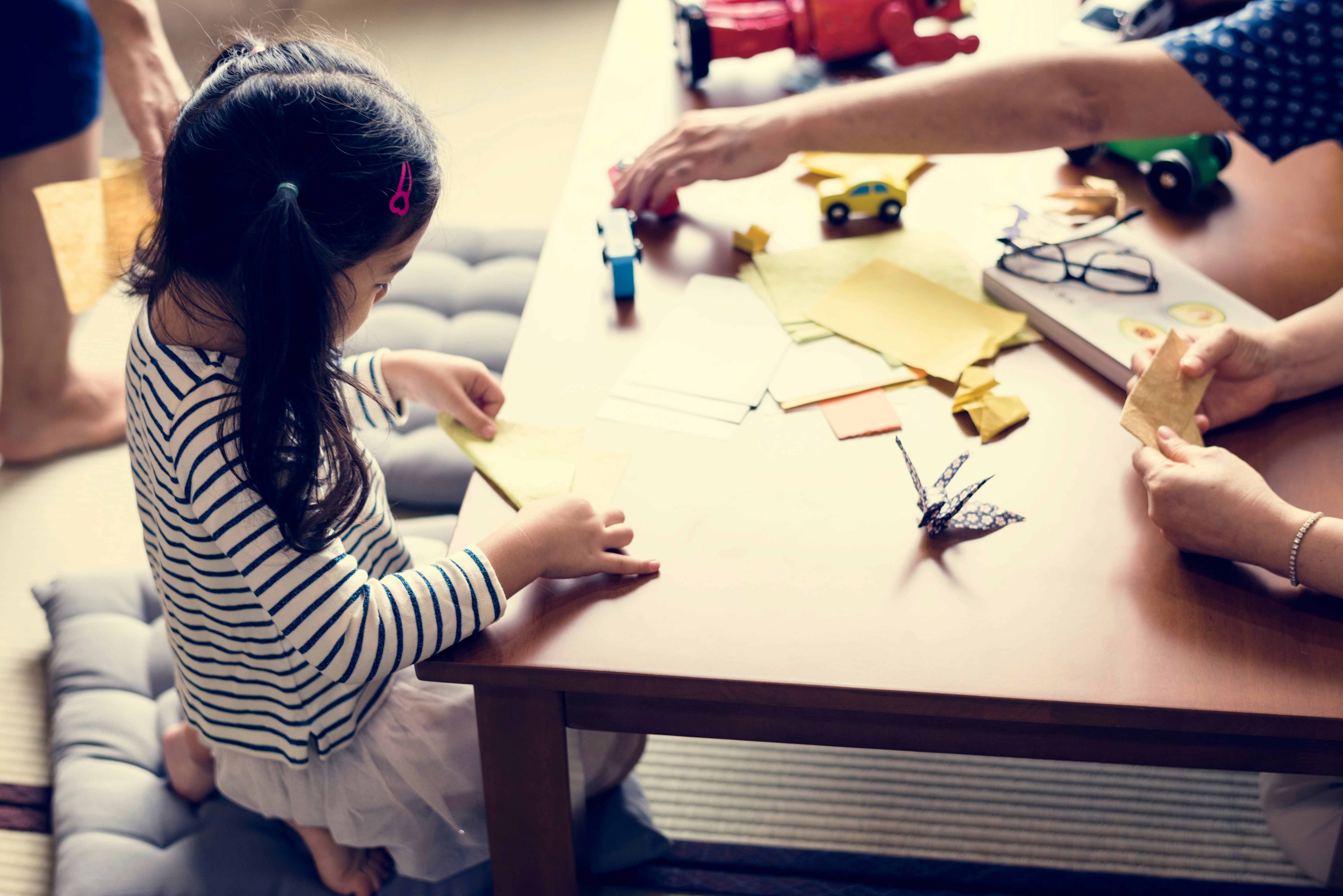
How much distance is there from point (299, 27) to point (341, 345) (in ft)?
6.77

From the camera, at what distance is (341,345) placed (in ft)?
2.69

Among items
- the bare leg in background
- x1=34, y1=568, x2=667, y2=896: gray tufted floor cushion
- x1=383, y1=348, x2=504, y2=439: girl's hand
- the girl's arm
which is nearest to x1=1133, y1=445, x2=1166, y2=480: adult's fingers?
the girl's arm

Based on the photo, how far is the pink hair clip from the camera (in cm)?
73

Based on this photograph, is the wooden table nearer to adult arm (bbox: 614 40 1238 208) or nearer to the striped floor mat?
adult arm (bbox: 614 40 1238 208)

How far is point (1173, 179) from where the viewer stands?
113cm

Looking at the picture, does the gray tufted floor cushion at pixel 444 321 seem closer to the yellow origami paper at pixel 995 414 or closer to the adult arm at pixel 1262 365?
the yellow origami paper at pixel 995 414

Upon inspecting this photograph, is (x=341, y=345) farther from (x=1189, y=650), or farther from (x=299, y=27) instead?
(x=299, y=27)

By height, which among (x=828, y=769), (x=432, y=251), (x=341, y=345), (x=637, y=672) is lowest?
(x=828, y=769)

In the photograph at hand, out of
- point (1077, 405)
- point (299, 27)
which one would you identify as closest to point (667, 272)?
point (1077, 405)

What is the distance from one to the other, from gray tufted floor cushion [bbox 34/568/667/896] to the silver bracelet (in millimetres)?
727

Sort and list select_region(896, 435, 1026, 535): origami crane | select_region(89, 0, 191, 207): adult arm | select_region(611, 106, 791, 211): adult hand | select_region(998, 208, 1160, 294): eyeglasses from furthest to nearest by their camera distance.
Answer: select_region(89, 0, 191, 207): adult arm < select_region(611, 106, 791, 211): adult hand < select_region(998, 208, 1160, 294): eyeglasses < select_region(896, 435, 1026, 535): origami crane

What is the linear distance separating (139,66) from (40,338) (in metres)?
0.62

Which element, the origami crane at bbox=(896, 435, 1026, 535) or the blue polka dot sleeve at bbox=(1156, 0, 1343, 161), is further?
the blue polka dot sleeve at bbox=(1156, 0, 1343, 161)

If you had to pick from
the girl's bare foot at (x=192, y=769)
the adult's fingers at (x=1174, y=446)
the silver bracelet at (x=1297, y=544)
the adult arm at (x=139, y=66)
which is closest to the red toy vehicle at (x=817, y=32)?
the adult arm at (x=139, y=66)
